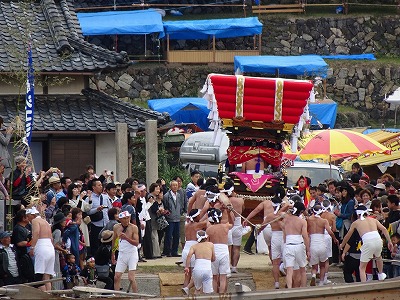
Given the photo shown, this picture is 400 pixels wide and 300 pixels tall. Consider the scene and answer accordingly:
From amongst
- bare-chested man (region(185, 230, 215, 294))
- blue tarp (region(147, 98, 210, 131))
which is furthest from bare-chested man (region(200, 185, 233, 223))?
blue tarp (region(147, 98, 210, 131))

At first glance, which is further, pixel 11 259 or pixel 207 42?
pixel 207 42

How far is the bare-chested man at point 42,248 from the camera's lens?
20.5m

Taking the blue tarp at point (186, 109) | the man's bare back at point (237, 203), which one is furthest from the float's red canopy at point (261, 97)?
the blue tarp at point (186, 109)

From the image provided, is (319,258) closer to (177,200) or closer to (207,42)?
(177,200)

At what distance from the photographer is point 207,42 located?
47.2 meters

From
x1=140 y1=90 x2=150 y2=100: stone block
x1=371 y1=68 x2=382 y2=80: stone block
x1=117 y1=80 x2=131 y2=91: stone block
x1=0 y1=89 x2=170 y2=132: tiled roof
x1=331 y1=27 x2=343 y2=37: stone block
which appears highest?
x1=331 y1=27 x2=343 y2=37: stone block

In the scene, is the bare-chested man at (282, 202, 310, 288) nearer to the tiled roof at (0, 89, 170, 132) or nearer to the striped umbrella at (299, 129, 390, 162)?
the tiled roof at (0, 89, 170, 132)

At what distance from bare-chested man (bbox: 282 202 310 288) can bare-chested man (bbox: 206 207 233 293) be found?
1213 mm

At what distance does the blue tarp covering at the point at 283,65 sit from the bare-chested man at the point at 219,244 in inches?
820

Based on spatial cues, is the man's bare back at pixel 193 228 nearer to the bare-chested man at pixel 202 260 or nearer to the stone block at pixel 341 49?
the bare-chested man at pixel 202 260

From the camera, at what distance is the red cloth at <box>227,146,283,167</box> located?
26078 mm

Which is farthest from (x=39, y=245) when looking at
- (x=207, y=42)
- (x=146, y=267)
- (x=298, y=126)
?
(x=207, y=42)

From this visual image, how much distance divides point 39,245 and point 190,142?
50.5ft

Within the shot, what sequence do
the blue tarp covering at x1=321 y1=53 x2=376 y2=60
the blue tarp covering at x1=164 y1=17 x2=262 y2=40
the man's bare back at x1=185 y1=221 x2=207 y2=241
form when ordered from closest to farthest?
the man's bare back at x1=185 y1=221 x2=207 y2=241
the blue tarp covering at x1=164 y1=17 x2=262 y2=40
the blue tarp covering at x1=321 y1=53 x2=376 y2=60
